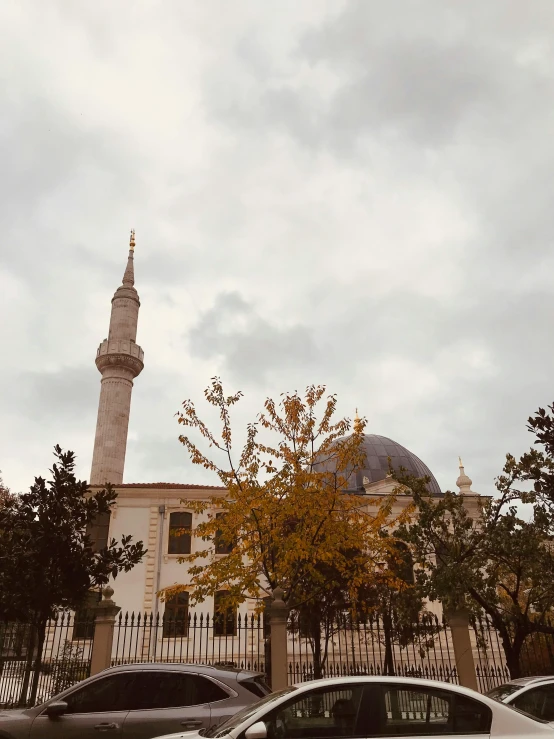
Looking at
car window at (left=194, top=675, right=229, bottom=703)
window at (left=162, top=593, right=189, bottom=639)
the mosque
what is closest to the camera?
car window at (left=194, top=675, right=229, bottom=703)

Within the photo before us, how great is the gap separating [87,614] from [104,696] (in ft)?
47.8

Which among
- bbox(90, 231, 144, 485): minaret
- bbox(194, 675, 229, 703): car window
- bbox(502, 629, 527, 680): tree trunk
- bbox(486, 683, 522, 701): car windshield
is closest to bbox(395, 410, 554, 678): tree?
bbox(502, 629, 527, 680): tree trunk

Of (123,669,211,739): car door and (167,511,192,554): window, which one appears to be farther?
(167,511,192,554): window

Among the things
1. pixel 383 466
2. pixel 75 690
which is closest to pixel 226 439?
pixel 75 690

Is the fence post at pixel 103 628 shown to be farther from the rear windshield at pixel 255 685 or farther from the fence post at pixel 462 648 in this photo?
the fence post at pixel 462 648

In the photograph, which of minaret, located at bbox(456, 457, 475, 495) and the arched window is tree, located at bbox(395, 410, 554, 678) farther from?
minaret, located at bbox(456, 457, 475, 495)

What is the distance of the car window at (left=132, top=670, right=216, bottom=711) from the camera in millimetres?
6852

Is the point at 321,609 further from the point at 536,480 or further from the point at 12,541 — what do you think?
the point at 12,541

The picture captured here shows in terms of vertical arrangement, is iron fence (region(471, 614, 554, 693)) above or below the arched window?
below

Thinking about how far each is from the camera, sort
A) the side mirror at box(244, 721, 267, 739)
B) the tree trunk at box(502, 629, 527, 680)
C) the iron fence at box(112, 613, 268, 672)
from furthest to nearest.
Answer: the iron fence at box(112, 613, 268, 672)
the tree trunk at box(502, 629, 527, 680)
the side mirror at box(244, 721, 267, 739)

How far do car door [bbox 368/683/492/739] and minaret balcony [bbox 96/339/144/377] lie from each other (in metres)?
33.5

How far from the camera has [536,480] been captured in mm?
13883

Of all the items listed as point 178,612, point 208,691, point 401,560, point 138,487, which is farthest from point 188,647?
point 208,691

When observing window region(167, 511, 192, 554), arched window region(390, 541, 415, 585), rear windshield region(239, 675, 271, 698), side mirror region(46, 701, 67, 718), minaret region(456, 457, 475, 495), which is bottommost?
side mirror region(46, 701, 67, 718)
